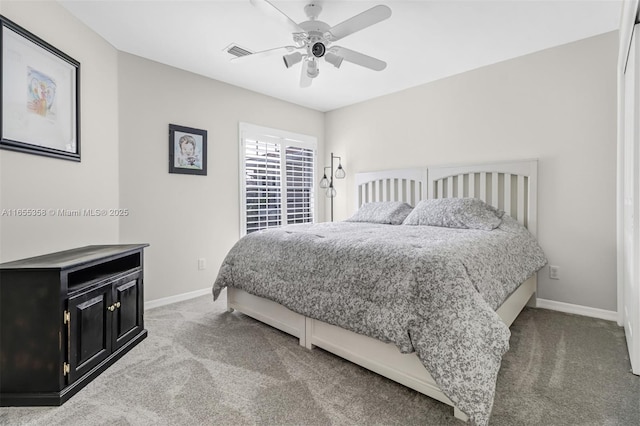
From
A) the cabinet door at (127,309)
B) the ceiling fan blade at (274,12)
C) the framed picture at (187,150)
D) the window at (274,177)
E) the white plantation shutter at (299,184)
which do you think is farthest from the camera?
the white plantation shutter at (299,184)

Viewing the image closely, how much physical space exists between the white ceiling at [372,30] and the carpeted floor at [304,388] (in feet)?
7.45

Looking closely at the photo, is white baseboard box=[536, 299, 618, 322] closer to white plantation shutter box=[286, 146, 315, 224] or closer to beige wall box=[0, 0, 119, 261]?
white plantation shutter box=[286, 146, 315, 224]

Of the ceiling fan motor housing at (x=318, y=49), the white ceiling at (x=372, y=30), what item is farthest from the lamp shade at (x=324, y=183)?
the ceiling fan motor housing at (x=318, y=49)

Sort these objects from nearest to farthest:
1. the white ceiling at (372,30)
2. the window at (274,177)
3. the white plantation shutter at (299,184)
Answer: the white ceiling at (372,30), the window at (274,177), the white plantation shutter at (299,184)

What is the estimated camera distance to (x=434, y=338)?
59.3 inches

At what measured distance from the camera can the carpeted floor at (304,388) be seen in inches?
60.9

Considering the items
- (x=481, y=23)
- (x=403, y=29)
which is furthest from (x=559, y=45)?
(x=403, y=29)

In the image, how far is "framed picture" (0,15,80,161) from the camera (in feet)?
6.16

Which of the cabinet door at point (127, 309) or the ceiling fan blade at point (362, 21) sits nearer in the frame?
the ceiling fan blade at point (362, 21)

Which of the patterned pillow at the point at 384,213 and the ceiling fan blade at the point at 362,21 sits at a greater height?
the ceiling fan blade at the point at 362,21

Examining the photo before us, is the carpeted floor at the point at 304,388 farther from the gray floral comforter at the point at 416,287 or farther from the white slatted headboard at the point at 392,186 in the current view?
the white slatted headboard at the point at 392,186

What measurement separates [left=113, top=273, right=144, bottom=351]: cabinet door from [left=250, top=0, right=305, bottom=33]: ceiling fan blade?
203 cm

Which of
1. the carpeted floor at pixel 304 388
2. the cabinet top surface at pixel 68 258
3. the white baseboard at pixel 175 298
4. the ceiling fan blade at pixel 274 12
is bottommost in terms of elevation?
the carpeted floor at pixel 304 388

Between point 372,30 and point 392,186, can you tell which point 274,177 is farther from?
point 372,30
